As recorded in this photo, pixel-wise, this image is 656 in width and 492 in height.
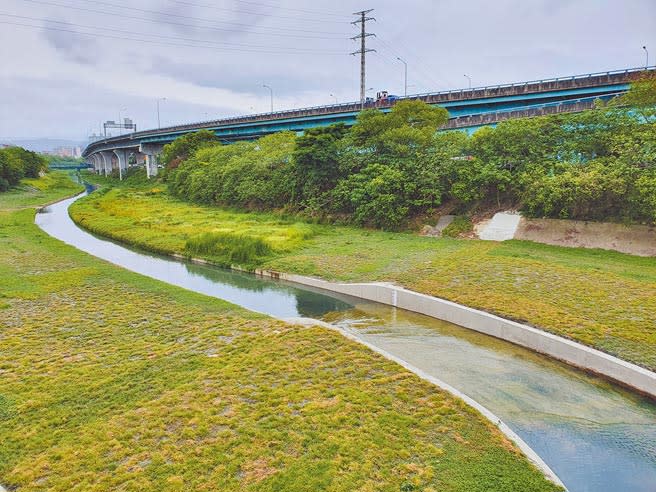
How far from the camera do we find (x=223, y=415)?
9.53 m

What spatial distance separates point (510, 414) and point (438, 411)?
233cm

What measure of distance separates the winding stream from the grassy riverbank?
5.05 ft

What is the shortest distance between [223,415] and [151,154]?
292 ft

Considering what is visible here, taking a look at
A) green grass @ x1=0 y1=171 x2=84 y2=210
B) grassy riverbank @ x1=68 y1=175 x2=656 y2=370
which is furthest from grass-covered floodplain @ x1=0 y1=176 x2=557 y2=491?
green grass @ x1=0 y1=171 x2=84 y2=210

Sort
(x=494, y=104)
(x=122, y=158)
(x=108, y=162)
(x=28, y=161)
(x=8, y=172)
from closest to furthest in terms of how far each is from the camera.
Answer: (x=494, y=104)
(x=8, y=172)
(x=28, y=161)
(x=122, y=158)
(x=108, y=162)

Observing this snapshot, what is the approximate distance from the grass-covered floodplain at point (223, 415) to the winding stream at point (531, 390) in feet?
5.99

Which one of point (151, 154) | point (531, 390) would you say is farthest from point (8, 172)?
point (531, 390)

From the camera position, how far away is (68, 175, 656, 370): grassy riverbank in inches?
569

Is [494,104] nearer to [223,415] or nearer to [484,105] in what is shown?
[484,105]

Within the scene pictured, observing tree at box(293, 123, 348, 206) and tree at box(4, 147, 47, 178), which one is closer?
tree at box(293, 123, 348, 206)

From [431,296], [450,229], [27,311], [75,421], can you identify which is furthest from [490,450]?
[450,229]

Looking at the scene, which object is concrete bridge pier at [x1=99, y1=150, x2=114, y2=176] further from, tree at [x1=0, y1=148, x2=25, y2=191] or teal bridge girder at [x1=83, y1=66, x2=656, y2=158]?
teal bridge girder at [x1=83, y1=66, x2=656, y2=158]

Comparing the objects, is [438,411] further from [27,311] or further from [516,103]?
[516,103]

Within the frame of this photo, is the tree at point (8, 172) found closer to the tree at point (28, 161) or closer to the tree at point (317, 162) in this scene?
the tree at point (28, 161)
